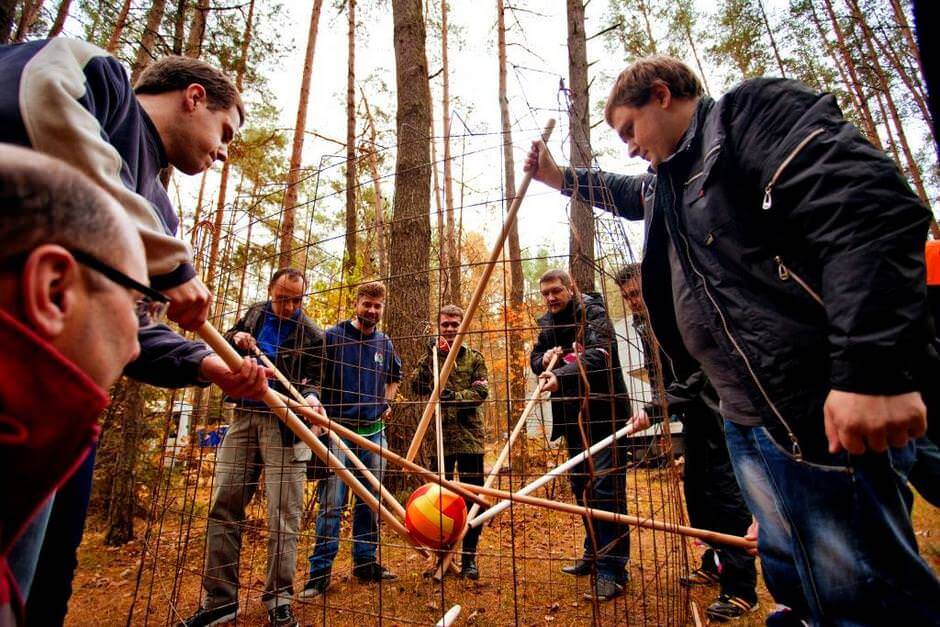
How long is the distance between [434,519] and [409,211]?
3181 millimetres

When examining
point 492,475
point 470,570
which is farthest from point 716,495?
point 470,570

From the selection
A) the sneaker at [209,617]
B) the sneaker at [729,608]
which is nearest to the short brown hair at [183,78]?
the sneaker at [209,617]

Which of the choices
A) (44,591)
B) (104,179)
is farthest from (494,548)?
(104,179)

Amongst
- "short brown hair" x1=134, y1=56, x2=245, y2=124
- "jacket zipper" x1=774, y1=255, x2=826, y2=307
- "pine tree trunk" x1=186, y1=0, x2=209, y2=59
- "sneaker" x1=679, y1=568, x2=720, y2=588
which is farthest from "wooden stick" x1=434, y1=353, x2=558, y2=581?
"pine tree trunk" x1=186, y1=0, x2=209, y2=59

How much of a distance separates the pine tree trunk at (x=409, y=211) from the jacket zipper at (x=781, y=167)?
2522 mm

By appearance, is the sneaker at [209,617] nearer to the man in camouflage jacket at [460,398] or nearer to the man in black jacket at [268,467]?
the man in black jacket at [268,467]

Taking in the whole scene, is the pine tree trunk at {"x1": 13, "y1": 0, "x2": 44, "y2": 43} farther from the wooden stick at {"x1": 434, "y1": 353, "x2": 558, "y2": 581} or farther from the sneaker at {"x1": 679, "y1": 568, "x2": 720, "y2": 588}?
the sneaker at {"x1": 679, "y1": 568, "x2": 720, "y2": 588}

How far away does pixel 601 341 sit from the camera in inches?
108

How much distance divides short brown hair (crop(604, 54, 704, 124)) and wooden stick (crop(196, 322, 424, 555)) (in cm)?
162

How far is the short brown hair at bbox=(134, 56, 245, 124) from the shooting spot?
1.58 m

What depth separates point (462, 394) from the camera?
137 inches

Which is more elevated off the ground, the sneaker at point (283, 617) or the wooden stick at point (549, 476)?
the wooden stick at point (549, 476)

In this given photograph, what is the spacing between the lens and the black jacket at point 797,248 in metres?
0.85

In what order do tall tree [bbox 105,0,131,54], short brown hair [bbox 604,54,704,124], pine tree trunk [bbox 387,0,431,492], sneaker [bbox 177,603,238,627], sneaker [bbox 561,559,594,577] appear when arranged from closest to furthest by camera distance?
short brown hair [bbox 604,54,704,124], sneaker [bbox 177,603,238,627], sneaker [bbox 561,559,594,577], pine tree trunk [bbox 387,0,431,492], tall tree [bbox 105,0,131,54]
